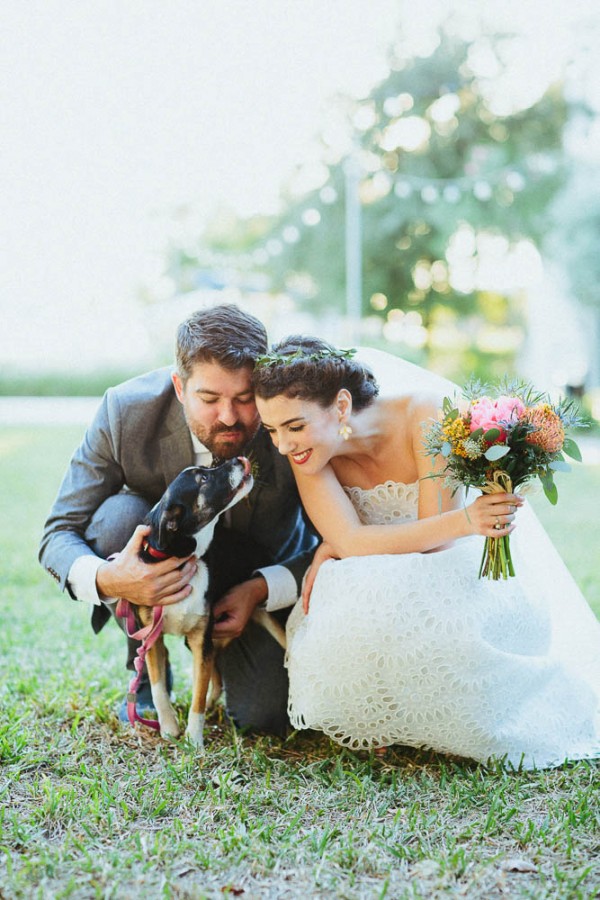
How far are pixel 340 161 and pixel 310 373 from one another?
2300cm

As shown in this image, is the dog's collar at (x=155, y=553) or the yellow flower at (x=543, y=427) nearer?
the yellow flower at (x=543, y=427)

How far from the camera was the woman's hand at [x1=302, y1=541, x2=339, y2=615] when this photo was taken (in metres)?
3.42

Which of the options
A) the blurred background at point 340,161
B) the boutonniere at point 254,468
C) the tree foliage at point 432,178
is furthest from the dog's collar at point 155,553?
the tree foliage at point 432,178

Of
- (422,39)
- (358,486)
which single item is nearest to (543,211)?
(422,39)

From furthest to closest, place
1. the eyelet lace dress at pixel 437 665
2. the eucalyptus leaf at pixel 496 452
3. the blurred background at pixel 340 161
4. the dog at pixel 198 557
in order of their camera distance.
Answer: the blurred background at pixel 340 161, the dog at pixel 198 557, the eyelet lace dress at pixel 437 665, the eucalyptus leaf at pixel 496 452

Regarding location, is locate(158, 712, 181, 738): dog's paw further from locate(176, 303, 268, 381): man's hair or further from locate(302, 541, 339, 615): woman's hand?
locate(176, 303, 268, 381): man's hair

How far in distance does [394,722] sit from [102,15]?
2460cm

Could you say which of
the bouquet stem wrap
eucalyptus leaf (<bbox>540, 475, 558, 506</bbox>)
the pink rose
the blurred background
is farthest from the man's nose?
the blurred background

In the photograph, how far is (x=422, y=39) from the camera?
81.6 ft

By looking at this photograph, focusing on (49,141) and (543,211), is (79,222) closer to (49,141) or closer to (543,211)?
(49,141)

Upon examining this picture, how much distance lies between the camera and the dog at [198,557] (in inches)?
125

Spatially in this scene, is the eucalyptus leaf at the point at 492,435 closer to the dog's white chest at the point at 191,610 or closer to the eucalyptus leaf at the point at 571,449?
the eucalyptus leaf at the point at 571,449

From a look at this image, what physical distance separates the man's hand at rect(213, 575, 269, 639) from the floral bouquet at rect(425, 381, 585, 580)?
3.14 ft

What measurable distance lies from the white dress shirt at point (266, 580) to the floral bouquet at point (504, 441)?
877 mm
